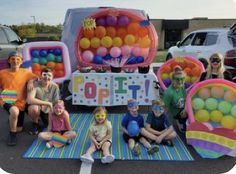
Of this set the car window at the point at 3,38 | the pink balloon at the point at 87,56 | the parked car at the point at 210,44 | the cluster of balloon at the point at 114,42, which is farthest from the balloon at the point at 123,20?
the car window at the point at 3,38

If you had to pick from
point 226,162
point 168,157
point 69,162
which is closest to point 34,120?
point 69,162

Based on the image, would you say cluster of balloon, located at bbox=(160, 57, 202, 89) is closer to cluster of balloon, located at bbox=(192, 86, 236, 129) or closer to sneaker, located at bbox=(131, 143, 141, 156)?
cluster of balloon, located at bbox=(192, 86, 236, 129)

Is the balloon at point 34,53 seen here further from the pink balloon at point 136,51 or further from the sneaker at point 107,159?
the sneaker at point 107,159

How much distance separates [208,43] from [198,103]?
16.9 ft

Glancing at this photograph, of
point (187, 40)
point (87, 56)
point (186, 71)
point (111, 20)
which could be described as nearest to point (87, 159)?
point (186, 71)

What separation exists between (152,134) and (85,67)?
243 cm

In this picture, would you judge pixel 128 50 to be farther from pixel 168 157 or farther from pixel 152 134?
pixel 168 157

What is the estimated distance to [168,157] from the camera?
385 centimetres

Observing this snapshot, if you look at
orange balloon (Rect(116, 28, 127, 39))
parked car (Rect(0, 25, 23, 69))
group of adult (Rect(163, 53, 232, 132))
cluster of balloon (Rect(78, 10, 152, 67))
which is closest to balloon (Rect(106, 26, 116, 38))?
cluster of balloon (Rect(78, 10, 152, 67))

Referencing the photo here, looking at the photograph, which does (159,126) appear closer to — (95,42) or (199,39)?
(95,42)

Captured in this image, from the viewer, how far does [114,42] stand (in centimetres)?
648

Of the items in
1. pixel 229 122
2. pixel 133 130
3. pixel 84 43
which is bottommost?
pixel 133 130

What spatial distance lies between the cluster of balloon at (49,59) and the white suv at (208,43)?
394 centimetres

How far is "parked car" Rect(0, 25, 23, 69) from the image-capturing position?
8.46 meters
